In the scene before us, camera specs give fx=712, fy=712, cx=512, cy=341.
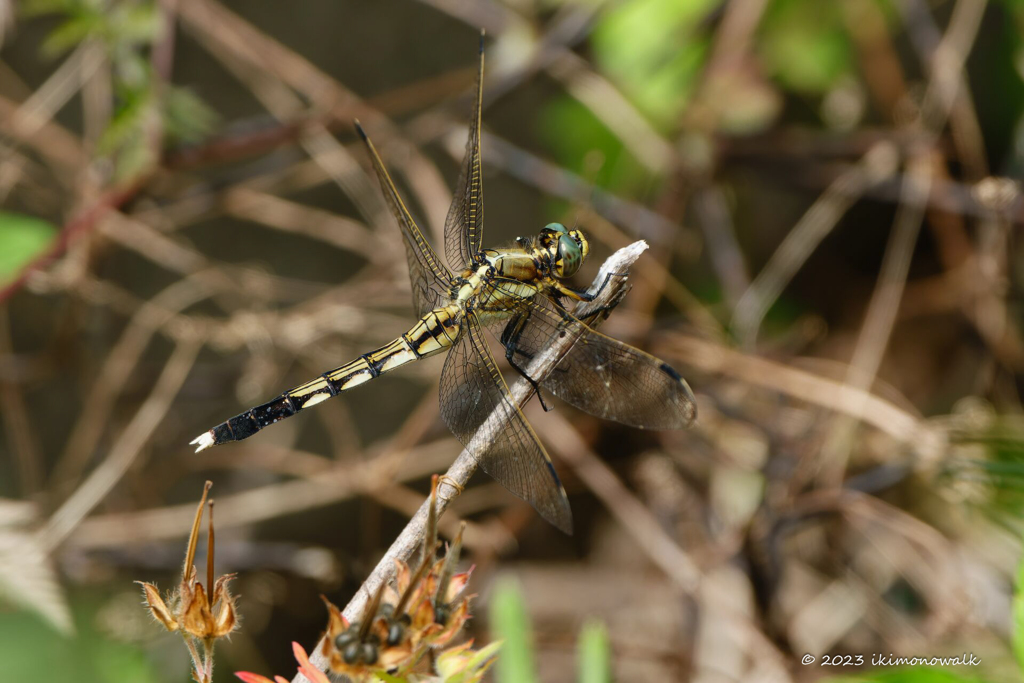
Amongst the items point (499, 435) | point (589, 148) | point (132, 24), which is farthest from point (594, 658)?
point (132, 24)

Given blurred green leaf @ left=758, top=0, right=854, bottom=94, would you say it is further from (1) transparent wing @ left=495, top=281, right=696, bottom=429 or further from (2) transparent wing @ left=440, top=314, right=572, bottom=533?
(2) transparent wing @ left=440, top=314, right=572, bottom=533

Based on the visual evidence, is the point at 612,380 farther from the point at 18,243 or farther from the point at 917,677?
the point at 18,243

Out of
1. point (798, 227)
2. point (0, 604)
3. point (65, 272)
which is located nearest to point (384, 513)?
point (0, 604)

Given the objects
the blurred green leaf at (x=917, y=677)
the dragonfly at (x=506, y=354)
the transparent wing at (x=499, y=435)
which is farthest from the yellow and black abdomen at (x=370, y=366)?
the blurred green leaf at (x=917, y=677)

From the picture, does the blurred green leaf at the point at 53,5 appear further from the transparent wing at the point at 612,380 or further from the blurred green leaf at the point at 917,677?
the blurred green leaf at the point at 917,677

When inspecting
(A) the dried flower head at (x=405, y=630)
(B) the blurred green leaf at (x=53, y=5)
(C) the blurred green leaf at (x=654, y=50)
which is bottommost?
(A) the dried flower head at (x=405, y=630)

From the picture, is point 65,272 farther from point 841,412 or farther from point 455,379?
point 841,412

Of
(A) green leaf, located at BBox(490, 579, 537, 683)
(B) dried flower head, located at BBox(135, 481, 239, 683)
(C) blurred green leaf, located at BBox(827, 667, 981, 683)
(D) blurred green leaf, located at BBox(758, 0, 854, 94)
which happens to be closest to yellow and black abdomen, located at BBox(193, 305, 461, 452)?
(A) green leaf, located at BBox(490, 579, 537, 683)
